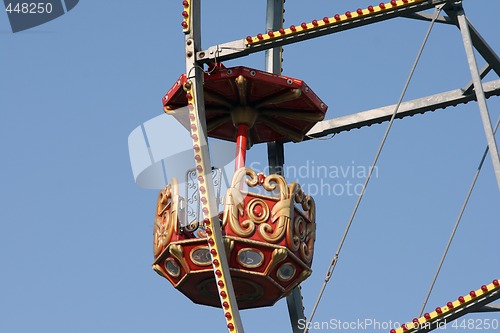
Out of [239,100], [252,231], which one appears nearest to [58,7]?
[239,100]

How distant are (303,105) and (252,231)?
251cm

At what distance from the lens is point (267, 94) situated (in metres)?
26.7

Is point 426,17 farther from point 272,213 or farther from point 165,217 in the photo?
point 165,217

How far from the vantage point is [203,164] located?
985 inches

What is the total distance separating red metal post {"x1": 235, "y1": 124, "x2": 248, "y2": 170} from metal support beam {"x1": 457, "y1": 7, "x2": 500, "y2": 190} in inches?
167

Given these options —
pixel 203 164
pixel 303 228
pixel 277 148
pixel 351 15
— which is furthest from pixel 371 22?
pixel 277 148

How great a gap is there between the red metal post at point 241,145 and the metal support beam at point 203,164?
128 cm

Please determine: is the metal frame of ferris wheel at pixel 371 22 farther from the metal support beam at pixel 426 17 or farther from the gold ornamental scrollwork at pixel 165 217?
the gold ornamental scrollwork at pixel 165 217

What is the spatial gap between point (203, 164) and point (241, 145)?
1.85m

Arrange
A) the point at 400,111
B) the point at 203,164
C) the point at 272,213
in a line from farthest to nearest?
the point at 400,111, the point at 272,213, the point at 203,164

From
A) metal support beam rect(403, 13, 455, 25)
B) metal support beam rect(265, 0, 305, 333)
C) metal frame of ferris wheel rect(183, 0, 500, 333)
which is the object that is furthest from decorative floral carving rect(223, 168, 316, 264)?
metal support beam rect(403, 13, 455, 25)

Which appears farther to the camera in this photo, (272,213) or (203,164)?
(272,213)

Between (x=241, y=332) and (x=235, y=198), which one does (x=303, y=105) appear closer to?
(x=235, y=198)

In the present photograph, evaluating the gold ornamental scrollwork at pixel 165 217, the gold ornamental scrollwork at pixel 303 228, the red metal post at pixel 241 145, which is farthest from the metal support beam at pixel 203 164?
the gold ornamental scrollwork at pixel 303 228
